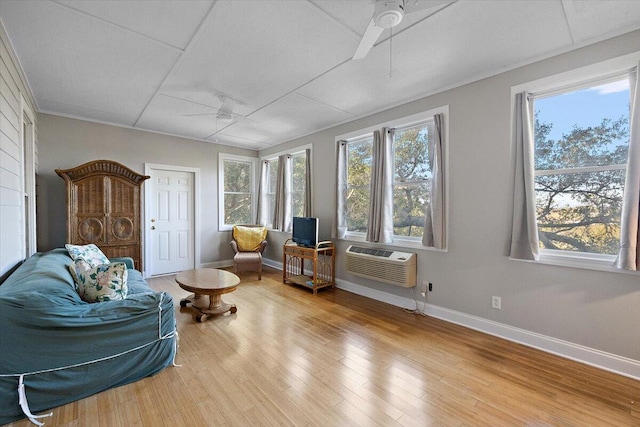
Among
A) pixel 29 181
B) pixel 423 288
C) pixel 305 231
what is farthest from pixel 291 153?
pixel 29 181

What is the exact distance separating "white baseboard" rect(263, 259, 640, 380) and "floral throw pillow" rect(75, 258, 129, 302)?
2.92 m

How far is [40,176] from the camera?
12.9 ft

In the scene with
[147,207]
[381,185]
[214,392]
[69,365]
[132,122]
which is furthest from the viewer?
[147,207]

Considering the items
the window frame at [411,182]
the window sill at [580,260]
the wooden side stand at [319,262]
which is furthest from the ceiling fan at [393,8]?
the wooden side stand at [319,262]

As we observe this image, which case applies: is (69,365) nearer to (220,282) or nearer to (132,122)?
(220,282)

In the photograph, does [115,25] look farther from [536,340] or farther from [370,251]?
[536,340]

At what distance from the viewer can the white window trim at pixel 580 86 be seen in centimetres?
211

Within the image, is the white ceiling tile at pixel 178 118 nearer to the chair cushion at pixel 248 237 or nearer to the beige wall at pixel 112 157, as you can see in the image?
the beige wall at pixel 112 157

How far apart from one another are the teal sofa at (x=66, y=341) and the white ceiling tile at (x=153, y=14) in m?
1.92

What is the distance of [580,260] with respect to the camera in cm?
230

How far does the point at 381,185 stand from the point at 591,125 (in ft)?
6.58

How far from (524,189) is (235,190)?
5.21 meters

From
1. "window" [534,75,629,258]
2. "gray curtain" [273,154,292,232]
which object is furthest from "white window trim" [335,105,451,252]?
"gray curtain" [273,154,292,232]

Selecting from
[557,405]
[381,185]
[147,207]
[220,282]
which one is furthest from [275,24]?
[147,207]
